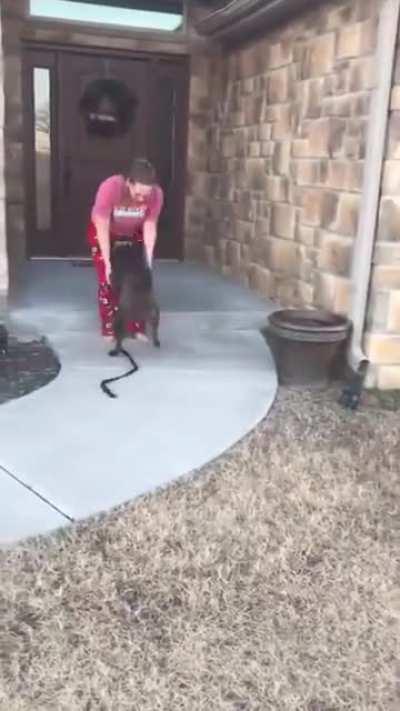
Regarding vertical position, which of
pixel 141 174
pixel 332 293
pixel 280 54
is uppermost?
pixel 280 54

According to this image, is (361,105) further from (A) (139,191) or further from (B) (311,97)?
(A) (139,191)

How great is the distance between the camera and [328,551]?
103 inches

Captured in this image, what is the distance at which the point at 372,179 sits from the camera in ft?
13.3

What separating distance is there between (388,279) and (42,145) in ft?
15.3

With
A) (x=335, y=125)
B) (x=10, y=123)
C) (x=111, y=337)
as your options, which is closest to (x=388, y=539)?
(x=111, y=337)

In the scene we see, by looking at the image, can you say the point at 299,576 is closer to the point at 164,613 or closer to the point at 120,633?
the point at 164,613

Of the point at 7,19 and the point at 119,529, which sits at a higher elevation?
the point at 7,19

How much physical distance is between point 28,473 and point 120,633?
1.03m

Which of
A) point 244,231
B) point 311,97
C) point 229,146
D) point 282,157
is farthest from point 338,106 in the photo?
point 229,146

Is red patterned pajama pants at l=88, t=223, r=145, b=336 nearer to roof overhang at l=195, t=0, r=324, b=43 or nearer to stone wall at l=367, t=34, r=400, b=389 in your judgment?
stone wall at l=367, t=34, r=400, b=389

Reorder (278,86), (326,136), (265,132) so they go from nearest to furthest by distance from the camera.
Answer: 1. (326,136)
2. (278,86)
3. (265,132)

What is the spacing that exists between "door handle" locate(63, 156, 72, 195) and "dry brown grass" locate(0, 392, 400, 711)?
17.3ft

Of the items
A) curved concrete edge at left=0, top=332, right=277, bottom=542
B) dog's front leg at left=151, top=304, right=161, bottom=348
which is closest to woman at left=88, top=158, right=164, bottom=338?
dog's front leg at left=151, top=304, right=161, bottom=348

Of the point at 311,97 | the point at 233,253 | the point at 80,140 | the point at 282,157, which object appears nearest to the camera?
the point at 311,97
